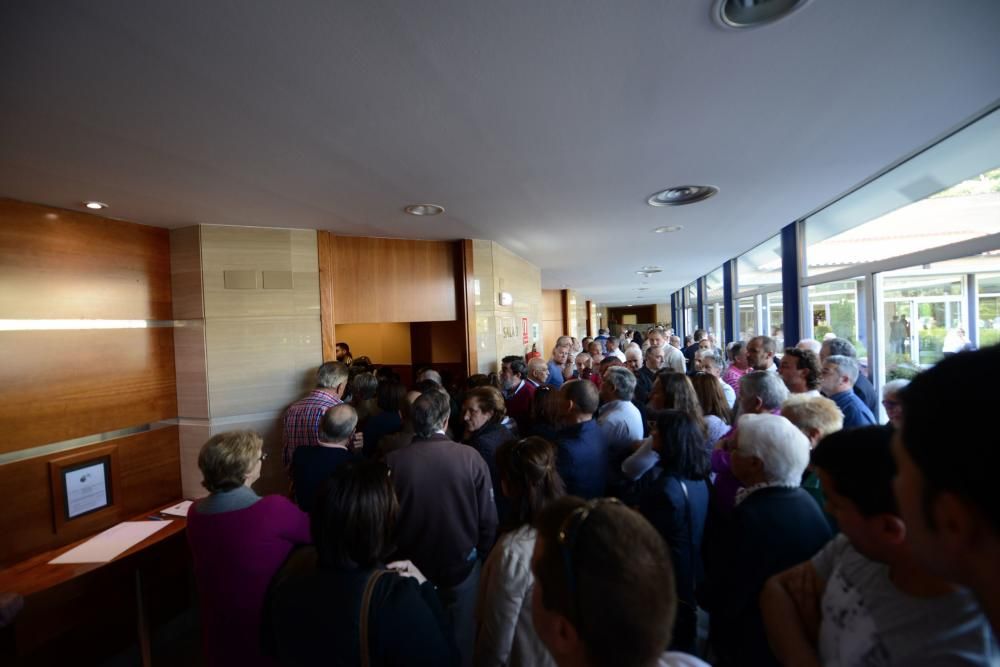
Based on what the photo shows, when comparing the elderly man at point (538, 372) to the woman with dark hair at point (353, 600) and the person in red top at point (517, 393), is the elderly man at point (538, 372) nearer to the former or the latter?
the person in red top at point (517, 393)

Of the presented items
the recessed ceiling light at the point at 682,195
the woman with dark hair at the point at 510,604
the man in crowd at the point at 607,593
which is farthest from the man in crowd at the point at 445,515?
the recessed ceiling light at the point at 682,195

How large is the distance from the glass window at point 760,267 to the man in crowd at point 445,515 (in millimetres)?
5486

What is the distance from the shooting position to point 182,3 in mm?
1152

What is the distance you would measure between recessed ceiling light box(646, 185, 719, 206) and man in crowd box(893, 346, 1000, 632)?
9.44 ft

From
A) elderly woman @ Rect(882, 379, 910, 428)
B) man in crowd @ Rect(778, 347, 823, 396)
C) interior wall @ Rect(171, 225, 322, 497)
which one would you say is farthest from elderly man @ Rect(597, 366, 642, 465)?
interior wall @ Rect(171, 225, 322, 497)

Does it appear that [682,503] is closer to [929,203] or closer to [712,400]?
[712,400]

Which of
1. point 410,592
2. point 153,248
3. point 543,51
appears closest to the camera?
point 410,592

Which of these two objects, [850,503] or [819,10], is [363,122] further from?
[850,503]

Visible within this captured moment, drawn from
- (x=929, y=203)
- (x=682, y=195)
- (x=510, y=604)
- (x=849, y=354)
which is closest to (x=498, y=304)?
(x=682, y=195)

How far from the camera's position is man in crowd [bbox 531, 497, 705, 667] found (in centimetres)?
69

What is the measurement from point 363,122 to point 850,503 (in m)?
2.20

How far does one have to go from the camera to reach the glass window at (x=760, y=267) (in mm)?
5785

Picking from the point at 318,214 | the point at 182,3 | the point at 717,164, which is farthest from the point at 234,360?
the point at 717,164

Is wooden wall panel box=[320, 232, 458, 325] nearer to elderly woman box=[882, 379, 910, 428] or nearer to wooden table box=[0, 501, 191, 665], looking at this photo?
wooden table box=[0, 501, 191, 665]
